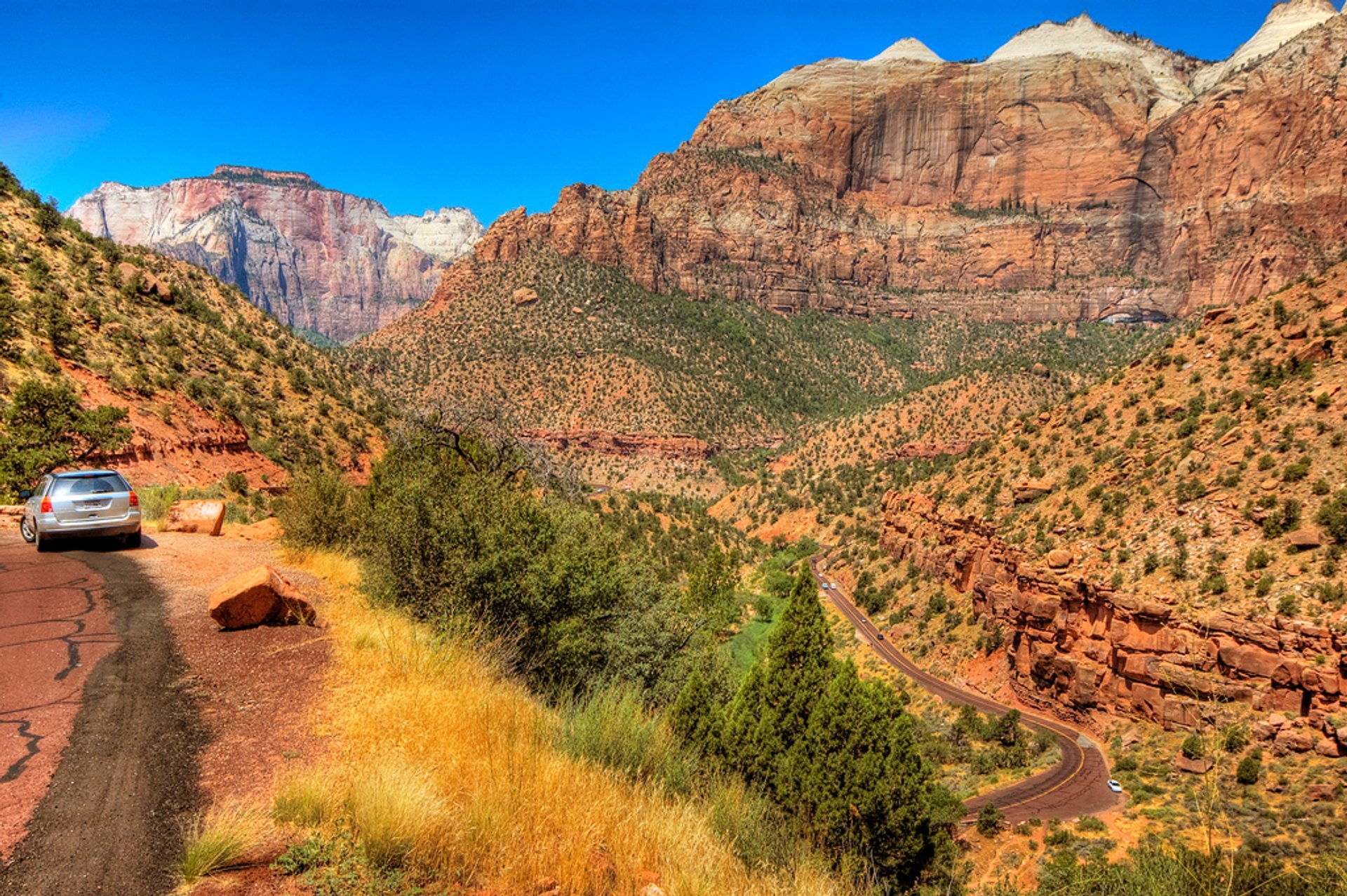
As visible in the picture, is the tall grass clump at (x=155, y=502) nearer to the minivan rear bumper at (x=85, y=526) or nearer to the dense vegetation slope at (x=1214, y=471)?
the minivan rear bumper at (x=85, y=526)

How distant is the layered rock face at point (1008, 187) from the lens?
115000 mm

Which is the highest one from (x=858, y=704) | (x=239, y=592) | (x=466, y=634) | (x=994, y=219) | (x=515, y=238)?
(x=994, y=219)

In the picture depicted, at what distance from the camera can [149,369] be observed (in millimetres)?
27016

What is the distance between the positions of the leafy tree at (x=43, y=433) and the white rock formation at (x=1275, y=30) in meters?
194

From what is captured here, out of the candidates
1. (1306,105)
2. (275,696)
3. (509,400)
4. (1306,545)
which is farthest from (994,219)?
(275,696)

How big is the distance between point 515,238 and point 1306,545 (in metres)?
112

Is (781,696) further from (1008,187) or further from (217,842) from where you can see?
(1008,187)

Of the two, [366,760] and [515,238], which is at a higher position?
[515,238]

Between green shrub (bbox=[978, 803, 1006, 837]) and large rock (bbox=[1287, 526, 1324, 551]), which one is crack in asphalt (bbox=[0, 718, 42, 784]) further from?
large rock (bbox=[1287, 526, 1324, 551])

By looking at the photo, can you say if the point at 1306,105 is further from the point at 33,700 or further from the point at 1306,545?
the point at 33,700

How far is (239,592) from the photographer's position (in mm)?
8117

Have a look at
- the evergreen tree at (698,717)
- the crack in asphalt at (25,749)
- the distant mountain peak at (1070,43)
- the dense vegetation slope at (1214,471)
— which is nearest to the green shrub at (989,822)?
the dense vegetation slope at (1214,471)

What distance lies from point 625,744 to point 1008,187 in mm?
176876

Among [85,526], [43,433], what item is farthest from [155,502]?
[85,526]
